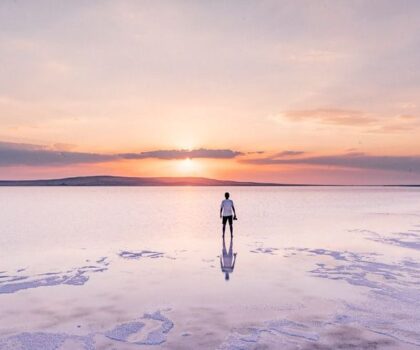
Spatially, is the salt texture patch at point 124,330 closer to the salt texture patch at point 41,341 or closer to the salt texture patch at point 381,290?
the salt texture patch at point 41,341

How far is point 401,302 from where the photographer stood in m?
8.98

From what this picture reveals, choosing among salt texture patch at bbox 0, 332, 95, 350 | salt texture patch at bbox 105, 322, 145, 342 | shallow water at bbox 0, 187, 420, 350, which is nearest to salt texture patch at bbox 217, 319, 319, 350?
shallow water at bbox 0, 187, 420, 350

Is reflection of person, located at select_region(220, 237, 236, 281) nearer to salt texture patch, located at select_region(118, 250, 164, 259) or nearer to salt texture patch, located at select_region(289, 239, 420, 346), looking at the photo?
salt texture patch, located at select_region(118, 250, 164, 259)

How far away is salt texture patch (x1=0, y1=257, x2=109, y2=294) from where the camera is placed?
10533 mm

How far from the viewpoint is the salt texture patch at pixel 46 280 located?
10533 millimetres

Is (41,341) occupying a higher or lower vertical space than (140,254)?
higher

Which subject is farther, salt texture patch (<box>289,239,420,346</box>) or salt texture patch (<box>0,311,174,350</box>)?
salt texture patch (<box>289,239,420,346</box>)

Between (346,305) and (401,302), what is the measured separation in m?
1.27

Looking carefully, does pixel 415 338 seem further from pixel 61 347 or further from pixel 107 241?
pixel 107 241

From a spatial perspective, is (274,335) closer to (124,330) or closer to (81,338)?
(124,330)

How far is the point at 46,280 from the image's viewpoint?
37.0 ft

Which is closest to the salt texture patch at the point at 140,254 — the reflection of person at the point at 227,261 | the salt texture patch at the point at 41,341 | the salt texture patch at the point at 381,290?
the reflection of person at the point at 227,261

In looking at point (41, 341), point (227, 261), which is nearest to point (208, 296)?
point (41, 341)

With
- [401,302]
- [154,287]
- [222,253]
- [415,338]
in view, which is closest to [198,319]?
[154,287]
